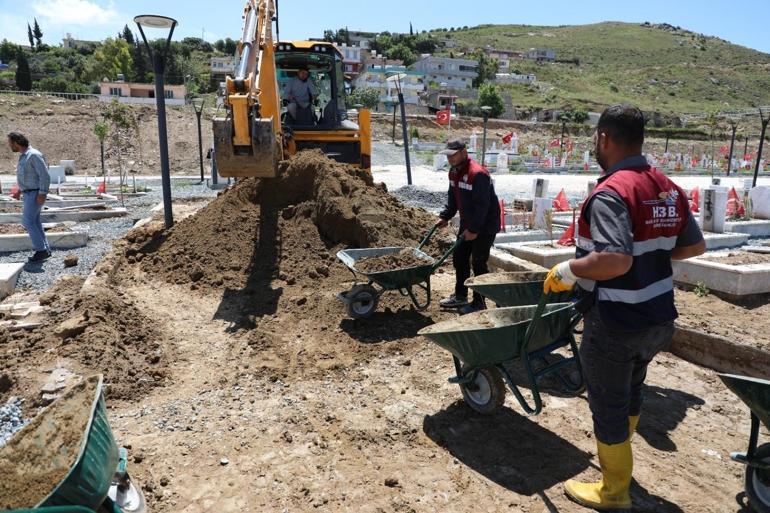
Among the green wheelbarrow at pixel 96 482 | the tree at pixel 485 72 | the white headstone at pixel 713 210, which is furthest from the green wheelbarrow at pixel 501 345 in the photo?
the tree at pixel 485 72

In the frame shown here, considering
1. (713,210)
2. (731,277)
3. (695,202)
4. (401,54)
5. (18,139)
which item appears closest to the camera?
(731,277)

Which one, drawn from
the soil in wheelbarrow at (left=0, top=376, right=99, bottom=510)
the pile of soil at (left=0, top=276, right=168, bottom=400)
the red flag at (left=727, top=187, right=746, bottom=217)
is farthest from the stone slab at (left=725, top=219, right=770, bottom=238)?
the soil in wheelbarrow at (left=0, top=376, right=99, bottom=510)

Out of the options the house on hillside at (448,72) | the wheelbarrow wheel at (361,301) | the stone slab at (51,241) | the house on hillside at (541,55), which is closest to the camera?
the wheelbarrow wheel at (361,301)

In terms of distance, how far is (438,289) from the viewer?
255 inches

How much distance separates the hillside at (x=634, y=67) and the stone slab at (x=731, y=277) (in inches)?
3068

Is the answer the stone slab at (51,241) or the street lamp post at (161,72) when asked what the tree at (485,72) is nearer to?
the street lamp post at (161,72)

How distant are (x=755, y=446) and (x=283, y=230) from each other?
597cm

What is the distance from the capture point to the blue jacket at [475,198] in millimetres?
5148

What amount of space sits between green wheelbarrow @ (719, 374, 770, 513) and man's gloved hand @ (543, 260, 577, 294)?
2.91 ft

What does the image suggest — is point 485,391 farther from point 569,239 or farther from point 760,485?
point 569,239

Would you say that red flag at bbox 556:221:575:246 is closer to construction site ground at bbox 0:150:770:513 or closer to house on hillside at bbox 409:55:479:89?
A: construction site ground at bbox 0:150:770:513

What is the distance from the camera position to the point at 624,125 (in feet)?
8.21

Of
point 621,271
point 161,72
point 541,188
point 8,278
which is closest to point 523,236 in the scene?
point 541,188

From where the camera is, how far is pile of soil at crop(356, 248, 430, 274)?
539 cm
